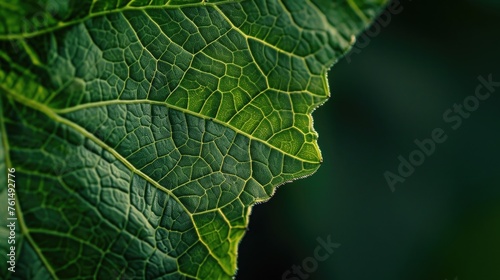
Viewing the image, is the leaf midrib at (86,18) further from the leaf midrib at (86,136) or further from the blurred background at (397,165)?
the blurred background at (397,165)

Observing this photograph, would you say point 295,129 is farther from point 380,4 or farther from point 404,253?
point 404,253

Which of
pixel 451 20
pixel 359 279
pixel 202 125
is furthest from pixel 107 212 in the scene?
pixel 451 20

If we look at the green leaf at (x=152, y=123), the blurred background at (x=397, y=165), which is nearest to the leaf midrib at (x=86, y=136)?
the green leaf at (x=152, y=123)

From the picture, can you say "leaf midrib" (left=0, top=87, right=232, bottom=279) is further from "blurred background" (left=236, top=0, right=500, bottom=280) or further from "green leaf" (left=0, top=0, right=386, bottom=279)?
"blurred background" (left=236, top=0, right=500, bottom=280)

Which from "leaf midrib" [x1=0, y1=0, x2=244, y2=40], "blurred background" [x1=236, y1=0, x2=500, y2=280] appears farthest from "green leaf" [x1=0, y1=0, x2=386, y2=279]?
"blurred background" [x1=236, y1=0, x2=500, y2=280]

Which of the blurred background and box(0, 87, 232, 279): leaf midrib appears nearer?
box(0, 87, 232, 279): leaf midrib

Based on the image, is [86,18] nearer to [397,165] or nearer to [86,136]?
[86,136]

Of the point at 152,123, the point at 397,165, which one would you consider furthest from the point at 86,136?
the point at 397,165
